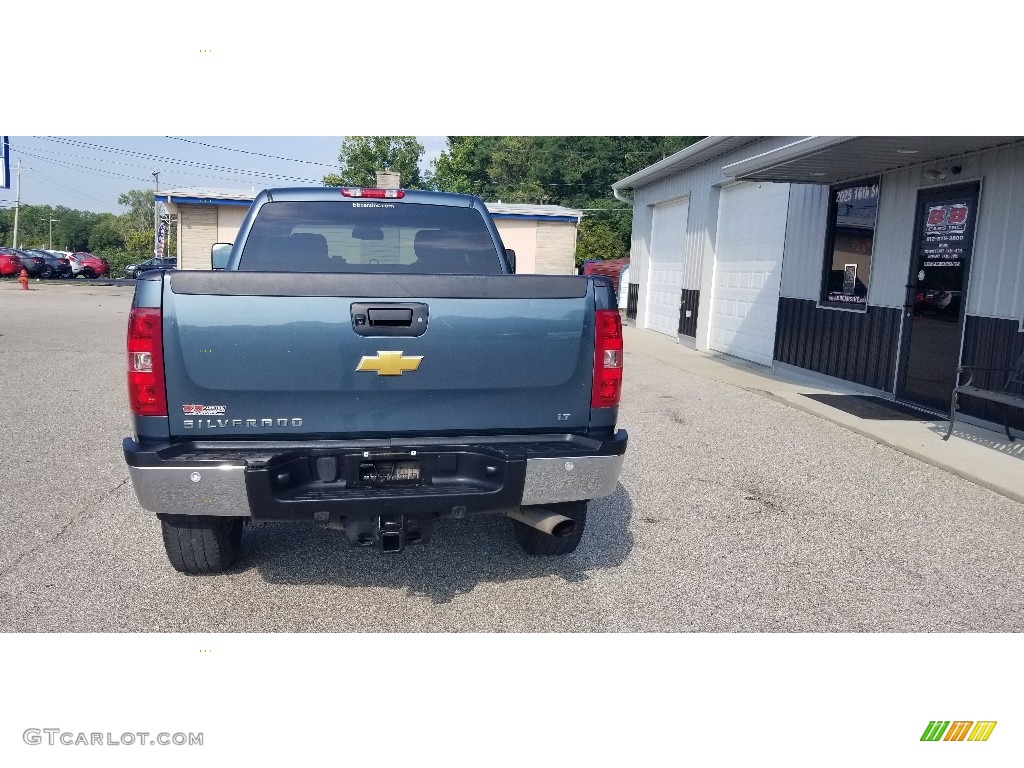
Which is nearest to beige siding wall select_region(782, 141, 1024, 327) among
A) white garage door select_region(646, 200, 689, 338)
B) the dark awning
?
the dark awning

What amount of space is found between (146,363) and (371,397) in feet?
2.99

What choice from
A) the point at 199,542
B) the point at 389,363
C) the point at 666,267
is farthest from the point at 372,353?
the point at 666,267

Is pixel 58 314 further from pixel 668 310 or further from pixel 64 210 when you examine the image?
pixel 64 210

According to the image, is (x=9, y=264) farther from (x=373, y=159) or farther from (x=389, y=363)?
(x=389, y=363)

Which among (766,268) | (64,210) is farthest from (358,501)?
(64,210)

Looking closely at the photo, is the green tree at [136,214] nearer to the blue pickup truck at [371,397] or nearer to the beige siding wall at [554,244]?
the beige siding wall at [554,244]

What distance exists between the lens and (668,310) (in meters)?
19.5

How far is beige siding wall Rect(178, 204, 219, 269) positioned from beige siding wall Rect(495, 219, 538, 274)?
11372 mm

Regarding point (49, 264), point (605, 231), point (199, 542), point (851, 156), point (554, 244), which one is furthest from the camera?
point (605, 231)

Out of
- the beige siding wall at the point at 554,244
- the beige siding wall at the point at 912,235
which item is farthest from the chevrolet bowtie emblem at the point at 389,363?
the beige siding wall at the point at 554,244

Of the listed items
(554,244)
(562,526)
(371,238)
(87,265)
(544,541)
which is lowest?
(544,541)

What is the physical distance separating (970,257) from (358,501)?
769 cm

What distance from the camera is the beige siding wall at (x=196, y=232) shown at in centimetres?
3206

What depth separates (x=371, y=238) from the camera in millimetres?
5316
